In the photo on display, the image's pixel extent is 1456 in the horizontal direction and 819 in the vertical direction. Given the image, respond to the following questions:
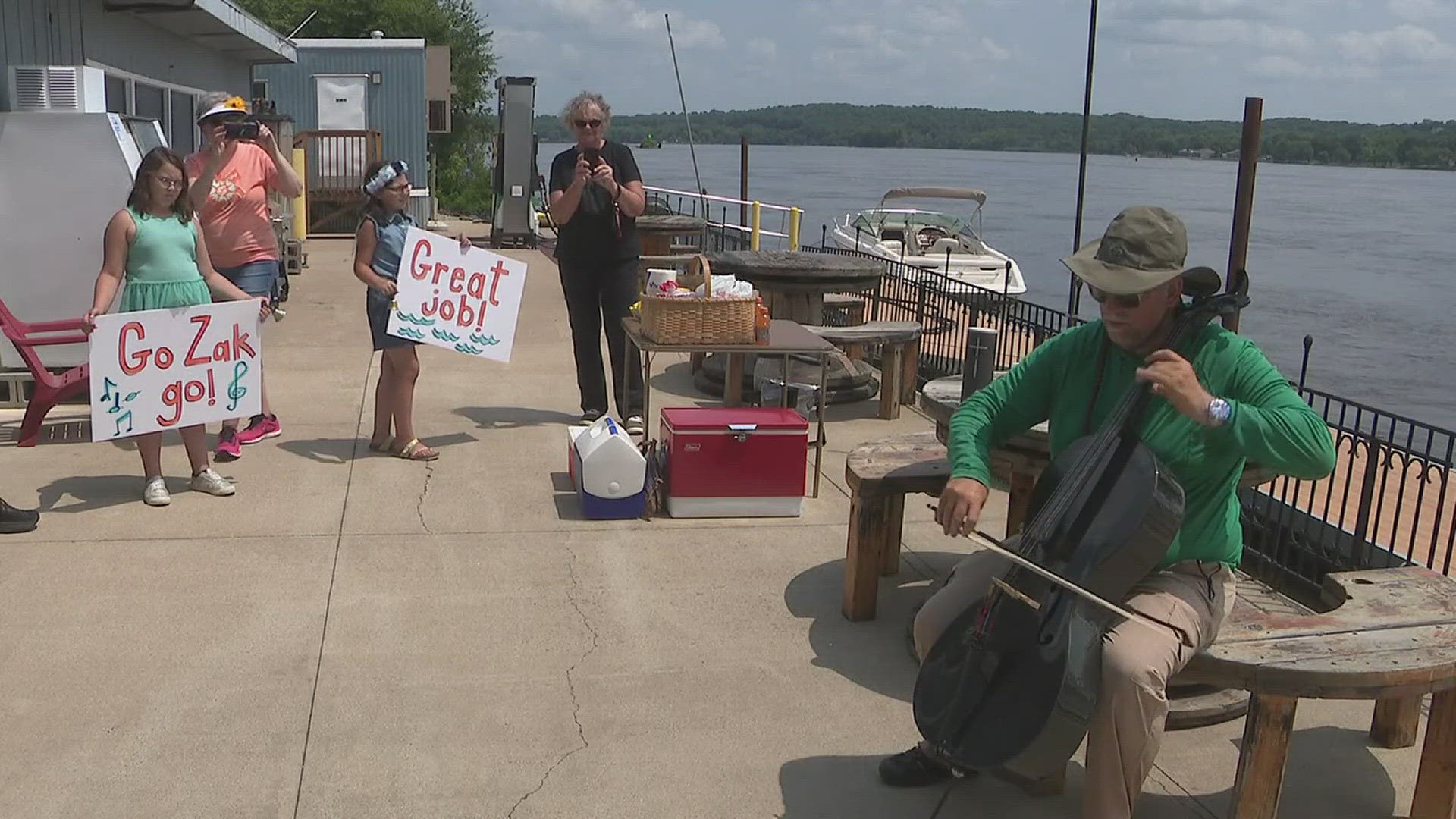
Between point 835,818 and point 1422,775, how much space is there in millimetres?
1530

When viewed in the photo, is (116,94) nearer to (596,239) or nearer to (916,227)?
(596,239)

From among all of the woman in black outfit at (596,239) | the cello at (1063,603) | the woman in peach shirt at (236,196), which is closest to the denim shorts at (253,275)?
the woman in peach shirt at (236,196)

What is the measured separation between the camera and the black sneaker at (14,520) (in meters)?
5.18

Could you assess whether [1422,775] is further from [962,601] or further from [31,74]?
[31,74]

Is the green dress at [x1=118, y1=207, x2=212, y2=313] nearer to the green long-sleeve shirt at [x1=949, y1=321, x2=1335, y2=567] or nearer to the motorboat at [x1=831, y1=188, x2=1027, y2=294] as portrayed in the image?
the green long-sleeve shirt at [x1=949, y1=321, x2=1335, y2=567]

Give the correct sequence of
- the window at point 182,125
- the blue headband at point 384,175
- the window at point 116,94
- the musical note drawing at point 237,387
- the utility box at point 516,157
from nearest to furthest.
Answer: the musical note drawing at point 237,387 < the blue headband at point 384,175 < the window at point 116,94 < the window at point 182,125 < the utility box at point 516,157

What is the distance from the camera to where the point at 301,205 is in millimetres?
17766

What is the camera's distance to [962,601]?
10.5 feet

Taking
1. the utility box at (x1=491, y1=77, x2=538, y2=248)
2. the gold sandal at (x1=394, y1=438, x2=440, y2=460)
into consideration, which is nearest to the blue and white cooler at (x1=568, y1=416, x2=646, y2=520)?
the gold sandal at (x1=394, y1=438, x2=440, y2=460)

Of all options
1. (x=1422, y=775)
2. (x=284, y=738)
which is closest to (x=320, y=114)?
(x=284, y=738)

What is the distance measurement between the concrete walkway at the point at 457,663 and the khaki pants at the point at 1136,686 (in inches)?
20.9

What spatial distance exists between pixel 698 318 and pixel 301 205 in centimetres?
1333

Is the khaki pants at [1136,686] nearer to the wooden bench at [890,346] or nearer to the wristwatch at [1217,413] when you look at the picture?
the wristwatch at [1217,413]

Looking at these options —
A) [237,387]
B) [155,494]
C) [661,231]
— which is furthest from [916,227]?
[155,494]
